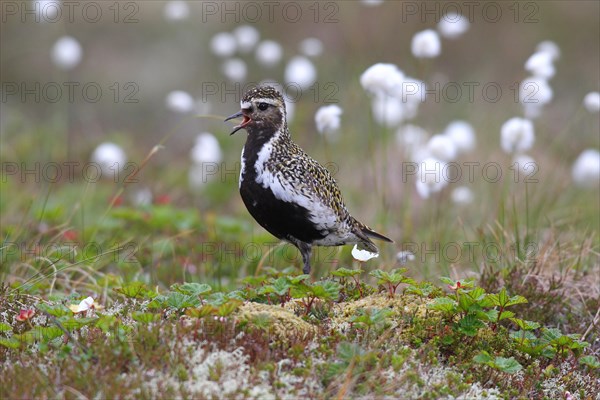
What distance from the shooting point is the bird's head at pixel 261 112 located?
583 cm

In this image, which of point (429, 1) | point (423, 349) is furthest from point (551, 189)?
point (429, 1)

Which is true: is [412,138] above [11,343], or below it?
above

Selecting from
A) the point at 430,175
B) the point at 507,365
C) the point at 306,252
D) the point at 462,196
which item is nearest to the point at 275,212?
the point at 306,252

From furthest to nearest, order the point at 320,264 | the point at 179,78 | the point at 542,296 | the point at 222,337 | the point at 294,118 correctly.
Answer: the point at 179,78, the point at 294,118, the point at 320,264, the point at 542,296, the point at 222,337

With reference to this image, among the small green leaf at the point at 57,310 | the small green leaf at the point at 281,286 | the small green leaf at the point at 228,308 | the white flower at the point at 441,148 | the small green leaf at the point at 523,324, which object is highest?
the white flower at the point at 441,148

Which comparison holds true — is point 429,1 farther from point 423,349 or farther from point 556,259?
Result: point 423,349

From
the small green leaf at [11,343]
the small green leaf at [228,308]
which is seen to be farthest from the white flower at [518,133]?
the small green leaf at [11,343]

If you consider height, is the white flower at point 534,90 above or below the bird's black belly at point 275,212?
above

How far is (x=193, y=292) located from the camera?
15.9 feet

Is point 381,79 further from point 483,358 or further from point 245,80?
point 245,80

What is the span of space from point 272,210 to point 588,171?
4835 millimetres

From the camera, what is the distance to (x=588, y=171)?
902 centimetres

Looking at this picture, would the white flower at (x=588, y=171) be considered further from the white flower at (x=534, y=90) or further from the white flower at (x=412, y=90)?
the white flower at (x=412, y=90)

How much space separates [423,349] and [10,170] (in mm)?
7816
